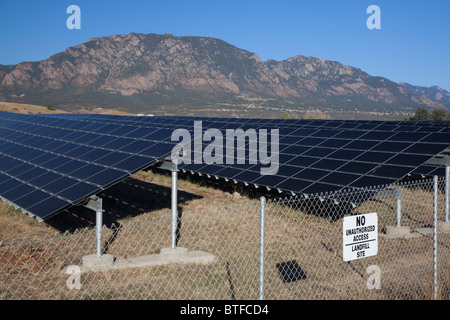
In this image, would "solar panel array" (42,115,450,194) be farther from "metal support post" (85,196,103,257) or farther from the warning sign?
"metal support post" (85,196,103,257)

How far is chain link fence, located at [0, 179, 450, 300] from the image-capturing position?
7930 mm

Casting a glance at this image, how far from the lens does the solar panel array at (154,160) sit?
393 inches

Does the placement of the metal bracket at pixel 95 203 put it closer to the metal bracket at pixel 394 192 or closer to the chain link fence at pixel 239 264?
the chain link fence at pixel 239 264

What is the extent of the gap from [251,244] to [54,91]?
181 m

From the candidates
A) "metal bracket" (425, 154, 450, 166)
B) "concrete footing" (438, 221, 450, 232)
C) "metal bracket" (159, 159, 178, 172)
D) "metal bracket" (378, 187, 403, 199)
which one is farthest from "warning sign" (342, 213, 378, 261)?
"concrete footing" (438, 221, 450, 232)

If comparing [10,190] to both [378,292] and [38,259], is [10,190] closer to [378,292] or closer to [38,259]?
[38,259]

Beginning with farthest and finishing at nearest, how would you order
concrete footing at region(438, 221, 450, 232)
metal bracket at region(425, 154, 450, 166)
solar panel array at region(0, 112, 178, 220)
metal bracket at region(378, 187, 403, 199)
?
concrete footing at region(438, 221, 450, 232) < metal bracket at region(425, 154, 450, 166) < metal bracket at region(378, 187, 403, 199) < solar panel array at region(0, 112, 178, 220)

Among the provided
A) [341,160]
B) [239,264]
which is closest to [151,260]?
[239,264]

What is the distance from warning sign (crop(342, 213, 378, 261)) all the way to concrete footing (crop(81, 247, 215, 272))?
405 cm

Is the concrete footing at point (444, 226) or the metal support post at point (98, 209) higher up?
the metal support post at point (98, 209)

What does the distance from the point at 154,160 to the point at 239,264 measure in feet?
10.0

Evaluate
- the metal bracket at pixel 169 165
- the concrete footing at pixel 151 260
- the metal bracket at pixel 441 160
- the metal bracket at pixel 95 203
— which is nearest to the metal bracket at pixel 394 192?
the metal bracket at pixel 441 160

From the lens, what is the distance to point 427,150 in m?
13.0

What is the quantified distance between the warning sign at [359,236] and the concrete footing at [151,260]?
13.3 feet
